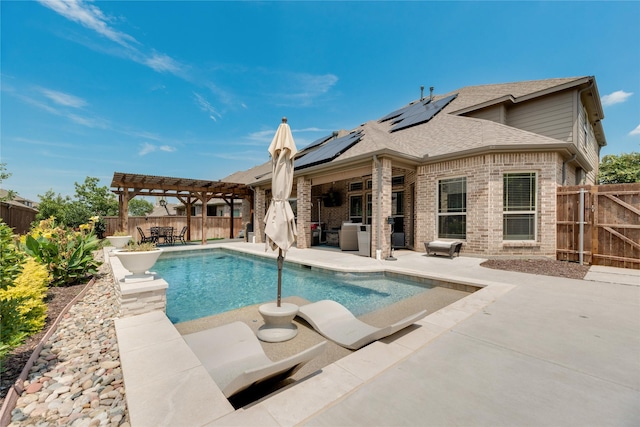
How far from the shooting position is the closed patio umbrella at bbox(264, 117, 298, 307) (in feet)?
12.1

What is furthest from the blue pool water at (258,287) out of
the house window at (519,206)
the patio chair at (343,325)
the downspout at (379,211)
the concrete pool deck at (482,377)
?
the house window at (519,206)

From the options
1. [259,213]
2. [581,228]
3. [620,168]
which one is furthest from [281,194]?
[620,168]

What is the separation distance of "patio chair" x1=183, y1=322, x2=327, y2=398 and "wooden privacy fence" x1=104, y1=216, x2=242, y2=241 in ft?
50.7

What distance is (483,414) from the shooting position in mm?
1765

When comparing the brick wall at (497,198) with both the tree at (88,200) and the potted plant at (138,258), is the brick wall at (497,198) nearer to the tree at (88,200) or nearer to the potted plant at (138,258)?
the potted plant at (138,258)

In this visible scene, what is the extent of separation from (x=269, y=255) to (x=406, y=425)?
881cm

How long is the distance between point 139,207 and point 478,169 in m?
71.3

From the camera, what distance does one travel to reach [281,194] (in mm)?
3766

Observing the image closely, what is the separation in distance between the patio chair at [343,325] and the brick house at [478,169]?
505cm

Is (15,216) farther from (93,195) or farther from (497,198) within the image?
(497,198)

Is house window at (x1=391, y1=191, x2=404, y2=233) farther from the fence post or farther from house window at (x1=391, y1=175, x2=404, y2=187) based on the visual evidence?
the fence post

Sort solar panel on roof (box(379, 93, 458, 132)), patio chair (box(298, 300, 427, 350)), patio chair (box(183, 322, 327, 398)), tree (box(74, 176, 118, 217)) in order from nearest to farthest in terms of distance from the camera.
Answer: patio chair (box(183, 322, 327, 398)), patio chair (box(298, 300, 427, 350)), solar panel on roof (box(379, 93, 458, 132)), tree (box(74, 176, 118, 217))

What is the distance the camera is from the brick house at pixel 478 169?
8188mm

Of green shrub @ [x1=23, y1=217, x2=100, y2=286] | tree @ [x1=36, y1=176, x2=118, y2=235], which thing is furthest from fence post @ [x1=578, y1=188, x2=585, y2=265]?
tree @ [x1=36, y1=176, x2=118, y2=235]
